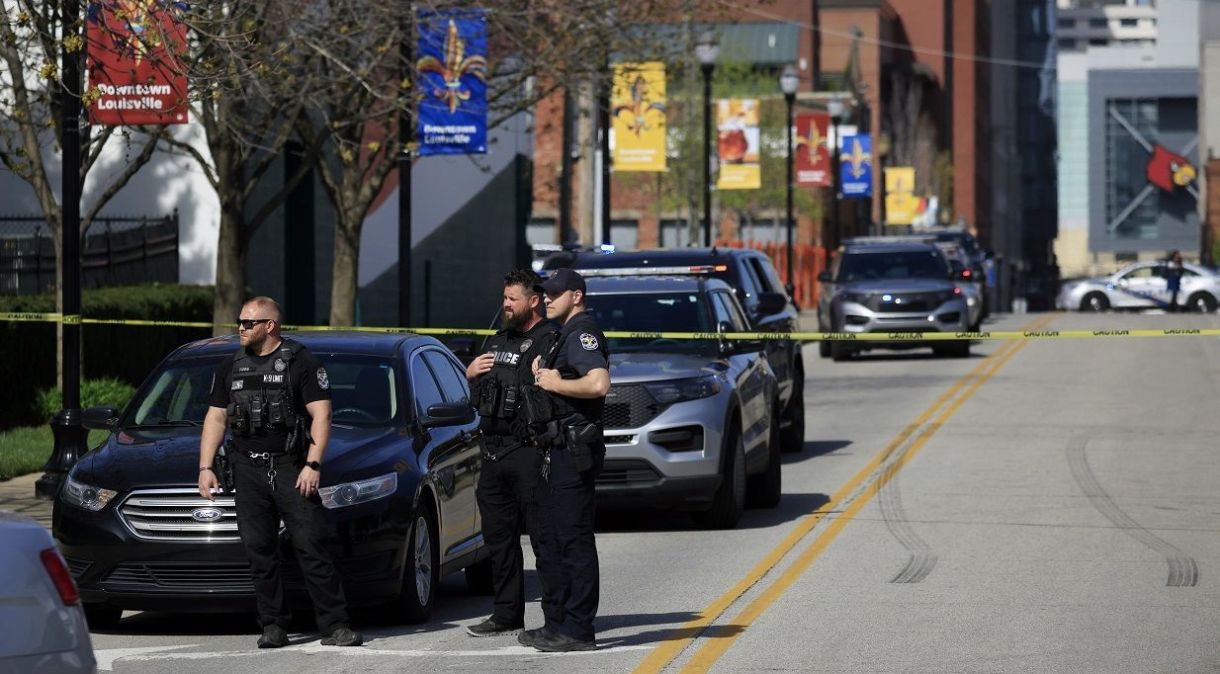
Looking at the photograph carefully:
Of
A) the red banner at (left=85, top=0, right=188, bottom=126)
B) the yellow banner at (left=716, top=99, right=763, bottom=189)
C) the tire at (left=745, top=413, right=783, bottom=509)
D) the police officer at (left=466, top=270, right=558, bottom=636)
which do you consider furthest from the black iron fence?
the yellow banner at (left=716, top=99, right=763, bottom=189)

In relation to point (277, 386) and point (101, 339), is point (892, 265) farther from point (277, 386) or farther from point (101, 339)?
point (277, 386)

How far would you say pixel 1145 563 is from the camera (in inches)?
493

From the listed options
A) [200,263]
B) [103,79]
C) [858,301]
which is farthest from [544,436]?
[858,301]

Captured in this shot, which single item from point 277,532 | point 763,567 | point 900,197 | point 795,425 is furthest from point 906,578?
point 900,197

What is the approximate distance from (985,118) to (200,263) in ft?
382

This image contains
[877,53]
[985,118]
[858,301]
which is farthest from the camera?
[985,118]

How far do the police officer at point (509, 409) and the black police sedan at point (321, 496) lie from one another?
27.4 inches

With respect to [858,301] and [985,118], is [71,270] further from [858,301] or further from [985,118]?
[985,118]

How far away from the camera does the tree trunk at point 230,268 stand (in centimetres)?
2091

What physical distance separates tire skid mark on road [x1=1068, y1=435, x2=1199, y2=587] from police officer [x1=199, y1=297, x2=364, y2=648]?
5.15 m

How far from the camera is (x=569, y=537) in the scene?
9234mm

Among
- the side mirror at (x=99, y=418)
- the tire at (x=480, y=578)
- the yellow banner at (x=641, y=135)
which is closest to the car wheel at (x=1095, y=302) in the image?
the yellow banner at (x=641, y=135)

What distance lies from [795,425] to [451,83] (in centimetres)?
595

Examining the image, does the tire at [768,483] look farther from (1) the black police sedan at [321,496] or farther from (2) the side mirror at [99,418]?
(2) the side mirror at [99,418]
